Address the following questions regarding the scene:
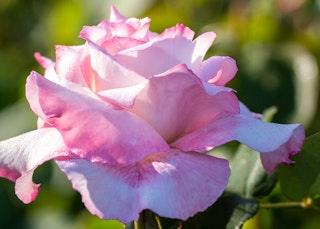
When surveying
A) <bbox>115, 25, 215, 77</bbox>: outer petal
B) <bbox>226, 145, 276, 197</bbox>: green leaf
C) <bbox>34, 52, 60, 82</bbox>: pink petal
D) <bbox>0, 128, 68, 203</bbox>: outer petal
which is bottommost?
<bbox>226, 145, 276, 197</bbox>: green leaf

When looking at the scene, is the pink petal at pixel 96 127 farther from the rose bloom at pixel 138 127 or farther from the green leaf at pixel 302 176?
the green leaf at pixel 302 176

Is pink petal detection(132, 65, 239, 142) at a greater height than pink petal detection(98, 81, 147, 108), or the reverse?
pink petal detection(98, 81, 147, 108)

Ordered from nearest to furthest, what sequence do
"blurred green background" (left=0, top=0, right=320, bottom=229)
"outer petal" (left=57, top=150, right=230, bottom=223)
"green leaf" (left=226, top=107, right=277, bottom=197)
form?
"outer petal" (left=57, top=150, right=230, bottom=223)
"green leaf" (left=226, top=107, right=277, bottom=197)
"blurred green background" (left=0, top=0, right=320, bottom=229)

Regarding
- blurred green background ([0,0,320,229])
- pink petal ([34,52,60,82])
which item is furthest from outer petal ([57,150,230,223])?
blurred green background ([0,0,320,229])

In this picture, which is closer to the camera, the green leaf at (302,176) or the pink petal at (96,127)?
the pink petal at (96,127)

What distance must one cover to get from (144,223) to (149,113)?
0.30 ft

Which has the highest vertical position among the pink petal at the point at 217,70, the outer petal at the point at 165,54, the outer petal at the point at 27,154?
the outer petal at the point at 165,54

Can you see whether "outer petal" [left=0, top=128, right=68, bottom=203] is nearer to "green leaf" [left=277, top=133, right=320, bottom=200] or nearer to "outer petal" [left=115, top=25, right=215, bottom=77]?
"outer petal" [left=115, top=25, right=215, bottom=77]

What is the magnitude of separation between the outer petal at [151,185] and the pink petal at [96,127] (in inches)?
0.5

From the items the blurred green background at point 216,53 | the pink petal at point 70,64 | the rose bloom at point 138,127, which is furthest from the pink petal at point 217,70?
the blurred green background at point 216,53

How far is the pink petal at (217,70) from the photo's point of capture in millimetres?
669

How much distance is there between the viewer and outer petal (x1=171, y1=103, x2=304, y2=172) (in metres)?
0.64

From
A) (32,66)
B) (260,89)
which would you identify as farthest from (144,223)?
(32,66)

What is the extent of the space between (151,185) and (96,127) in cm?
7
